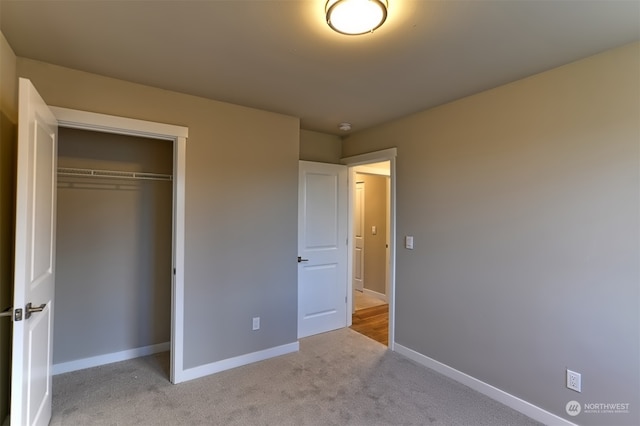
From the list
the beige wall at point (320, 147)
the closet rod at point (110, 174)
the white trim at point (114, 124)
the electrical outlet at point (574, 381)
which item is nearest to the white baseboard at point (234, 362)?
the closet rod at point (110, 174)

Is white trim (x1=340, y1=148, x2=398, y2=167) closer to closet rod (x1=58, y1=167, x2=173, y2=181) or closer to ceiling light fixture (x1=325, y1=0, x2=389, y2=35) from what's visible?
ceiling light fixture (x1=325, y1=0, x2=389, y2=35)

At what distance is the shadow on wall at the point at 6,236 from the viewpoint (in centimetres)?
186

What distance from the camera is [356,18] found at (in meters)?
1.54

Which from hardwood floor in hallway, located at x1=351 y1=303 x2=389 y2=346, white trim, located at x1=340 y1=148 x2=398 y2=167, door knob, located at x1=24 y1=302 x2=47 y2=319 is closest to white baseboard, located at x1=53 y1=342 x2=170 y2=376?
door knob, located at x1=24 y1=302 x2=47 y2=319

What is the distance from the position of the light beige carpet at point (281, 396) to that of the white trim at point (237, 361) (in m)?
0.06

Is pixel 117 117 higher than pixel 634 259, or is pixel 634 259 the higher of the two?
pixel 117 117

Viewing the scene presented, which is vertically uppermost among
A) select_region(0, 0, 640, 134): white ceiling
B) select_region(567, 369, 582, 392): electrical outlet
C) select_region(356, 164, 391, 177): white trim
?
select_region(0, 0, 640, 134): white ceiling

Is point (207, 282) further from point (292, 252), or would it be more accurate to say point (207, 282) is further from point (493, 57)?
point (493, 57)

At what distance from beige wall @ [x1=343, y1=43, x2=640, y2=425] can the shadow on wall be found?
10.1 ft

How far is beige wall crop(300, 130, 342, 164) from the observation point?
387 centimetres

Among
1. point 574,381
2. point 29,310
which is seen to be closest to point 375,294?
point 574,381

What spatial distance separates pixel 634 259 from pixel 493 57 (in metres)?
1.46

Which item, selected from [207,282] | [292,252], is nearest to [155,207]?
[207,282]

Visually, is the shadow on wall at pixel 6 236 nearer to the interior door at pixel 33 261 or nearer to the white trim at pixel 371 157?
the interior door at pixel 33 261
